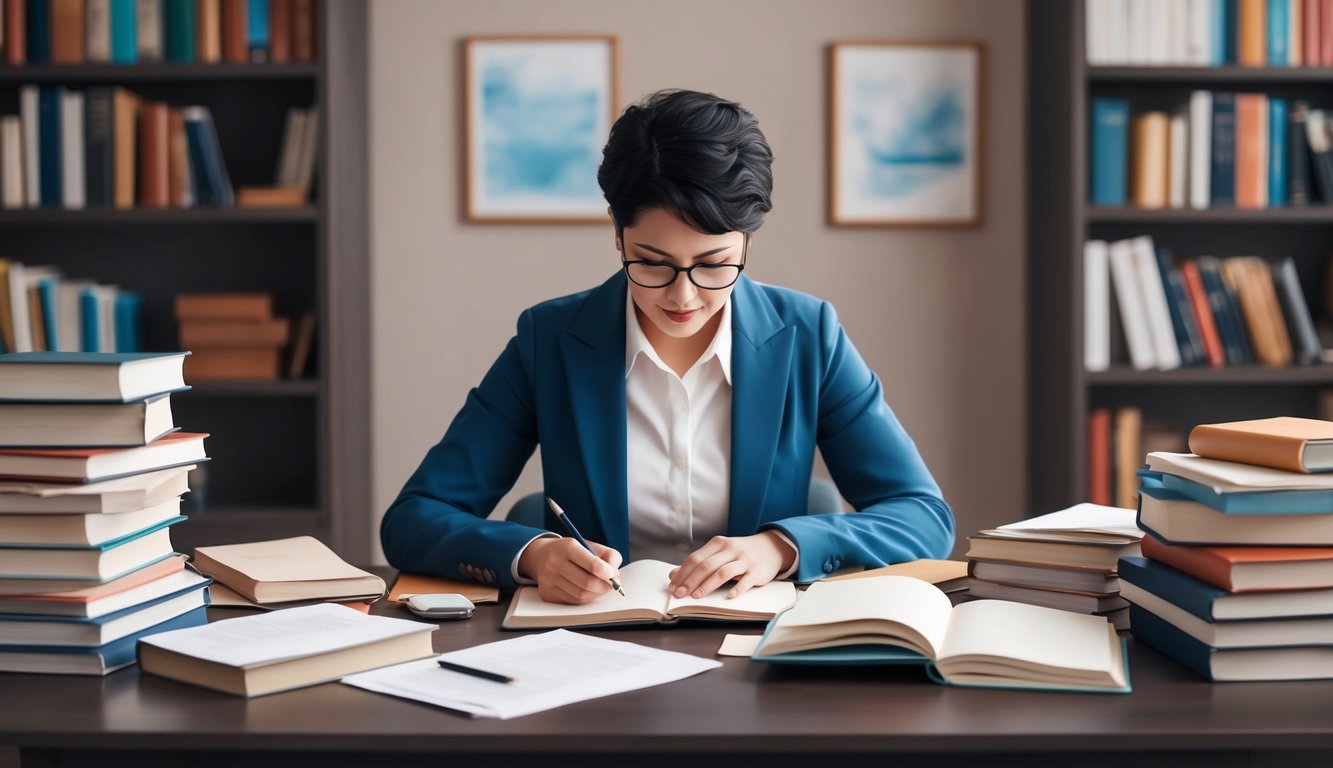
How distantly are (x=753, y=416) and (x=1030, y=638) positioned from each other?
705 millimetres

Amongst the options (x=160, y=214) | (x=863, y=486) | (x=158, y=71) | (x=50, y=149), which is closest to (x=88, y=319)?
(x=160, y=214)

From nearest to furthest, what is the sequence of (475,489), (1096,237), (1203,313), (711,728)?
1. (711,728)
2. (475,489)
3. (1203,313)
4. (1096,237)

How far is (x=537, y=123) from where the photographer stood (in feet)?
10.9

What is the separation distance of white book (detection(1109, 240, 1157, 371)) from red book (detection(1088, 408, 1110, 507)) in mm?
179

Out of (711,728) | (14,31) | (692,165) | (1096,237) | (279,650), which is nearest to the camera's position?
(711,728)

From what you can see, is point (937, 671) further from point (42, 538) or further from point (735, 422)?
point (42, 538)

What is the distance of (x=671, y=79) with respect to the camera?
329 cm

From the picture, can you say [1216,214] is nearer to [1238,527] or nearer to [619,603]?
[1238,527]

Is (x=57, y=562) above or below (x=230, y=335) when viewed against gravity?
below

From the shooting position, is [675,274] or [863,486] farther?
[863,486]

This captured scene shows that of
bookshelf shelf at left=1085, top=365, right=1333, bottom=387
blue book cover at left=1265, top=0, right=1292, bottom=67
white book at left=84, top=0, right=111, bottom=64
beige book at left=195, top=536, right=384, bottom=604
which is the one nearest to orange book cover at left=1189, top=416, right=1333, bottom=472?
beige book at left=195, top=536, right=384, bottom=604

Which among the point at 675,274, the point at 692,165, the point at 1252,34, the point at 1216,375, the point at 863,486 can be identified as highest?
the point at 1252,34

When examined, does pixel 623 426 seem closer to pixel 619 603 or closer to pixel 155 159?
pixel 619 603

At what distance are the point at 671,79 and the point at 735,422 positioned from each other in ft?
5.73
